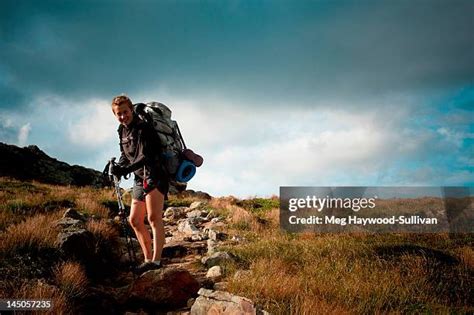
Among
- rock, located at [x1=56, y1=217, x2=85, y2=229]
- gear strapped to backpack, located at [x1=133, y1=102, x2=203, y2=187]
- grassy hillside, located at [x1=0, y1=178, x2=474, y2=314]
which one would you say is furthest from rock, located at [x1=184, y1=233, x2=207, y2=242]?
gear strapped to backpack, located at [x1=133, y1=102, x2=203, y2=187]

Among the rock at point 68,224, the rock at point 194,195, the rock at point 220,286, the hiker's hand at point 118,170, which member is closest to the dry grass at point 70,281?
the hiker's hand at point 118,170

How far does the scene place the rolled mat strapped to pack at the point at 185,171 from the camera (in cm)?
541

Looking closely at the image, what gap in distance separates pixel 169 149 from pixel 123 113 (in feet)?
2.57

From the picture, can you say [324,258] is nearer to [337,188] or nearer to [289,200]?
[289,200]

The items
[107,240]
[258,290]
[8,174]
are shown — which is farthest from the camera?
[8,174]

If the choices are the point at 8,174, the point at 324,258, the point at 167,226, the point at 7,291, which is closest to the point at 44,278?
the point at 7,291

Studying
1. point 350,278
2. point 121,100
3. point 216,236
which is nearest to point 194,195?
point 216,236

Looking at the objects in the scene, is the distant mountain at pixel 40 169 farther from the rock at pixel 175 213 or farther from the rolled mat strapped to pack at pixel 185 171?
the rolled mat strapped to pack at pixel 185 171

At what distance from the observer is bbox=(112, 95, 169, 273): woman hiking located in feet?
17.0

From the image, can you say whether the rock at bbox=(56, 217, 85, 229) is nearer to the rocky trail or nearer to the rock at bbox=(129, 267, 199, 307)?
the rocky trail

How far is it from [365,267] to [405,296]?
1229 mm

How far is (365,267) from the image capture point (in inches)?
234

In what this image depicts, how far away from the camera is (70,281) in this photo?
15.1 ft

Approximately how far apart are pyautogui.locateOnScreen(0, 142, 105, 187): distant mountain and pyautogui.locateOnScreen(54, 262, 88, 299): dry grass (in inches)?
1048
